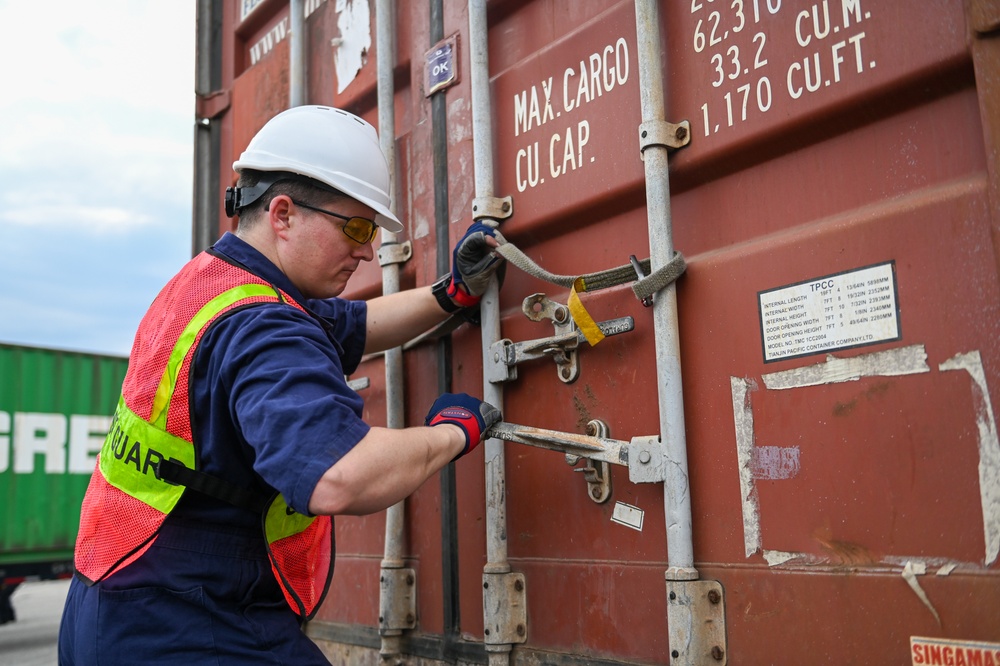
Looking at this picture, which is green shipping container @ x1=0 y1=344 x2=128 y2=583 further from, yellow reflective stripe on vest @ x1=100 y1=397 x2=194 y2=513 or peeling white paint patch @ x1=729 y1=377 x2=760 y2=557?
peeling white paint patch @ x1=729 y1=377 x2=760 y2=557

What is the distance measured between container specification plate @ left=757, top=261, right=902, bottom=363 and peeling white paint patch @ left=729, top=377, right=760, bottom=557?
86mm

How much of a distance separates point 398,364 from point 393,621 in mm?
768

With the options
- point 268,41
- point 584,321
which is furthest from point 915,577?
point 268,41

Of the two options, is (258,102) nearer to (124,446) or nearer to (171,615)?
(124,446)

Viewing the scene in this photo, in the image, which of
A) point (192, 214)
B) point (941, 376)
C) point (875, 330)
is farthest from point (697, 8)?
point (192, 214)

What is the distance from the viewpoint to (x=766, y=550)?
1.70 meters

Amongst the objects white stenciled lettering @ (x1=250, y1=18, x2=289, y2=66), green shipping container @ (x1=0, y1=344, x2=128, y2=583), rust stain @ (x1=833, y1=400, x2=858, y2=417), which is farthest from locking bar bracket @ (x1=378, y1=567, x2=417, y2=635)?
green shipping container @ (x1=0, y1=344, x2=128, y2=583)

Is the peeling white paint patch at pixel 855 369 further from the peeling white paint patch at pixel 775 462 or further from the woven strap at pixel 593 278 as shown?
the woven strap at pixel 593 278

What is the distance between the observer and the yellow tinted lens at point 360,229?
2.15 m

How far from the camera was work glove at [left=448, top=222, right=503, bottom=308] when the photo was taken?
7.54 feet

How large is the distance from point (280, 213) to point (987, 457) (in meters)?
1.57

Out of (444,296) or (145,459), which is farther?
(444,296)

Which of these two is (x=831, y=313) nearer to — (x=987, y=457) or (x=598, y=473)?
(x=987, y=457)

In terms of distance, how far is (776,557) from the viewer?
168 cm
